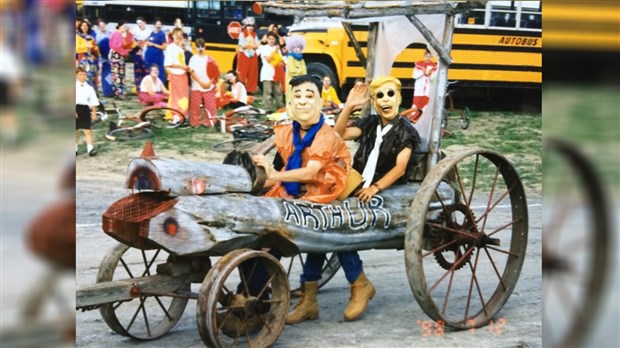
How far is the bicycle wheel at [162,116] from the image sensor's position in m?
2.99

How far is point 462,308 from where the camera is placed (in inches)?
151

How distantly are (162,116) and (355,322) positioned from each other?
3.83ft

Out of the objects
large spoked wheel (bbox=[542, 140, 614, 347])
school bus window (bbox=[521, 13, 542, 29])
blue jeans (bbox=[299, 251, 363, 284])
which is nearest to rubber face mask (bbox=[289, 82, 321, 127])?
blue jeans (bbox=[299, 251, 363, 284])

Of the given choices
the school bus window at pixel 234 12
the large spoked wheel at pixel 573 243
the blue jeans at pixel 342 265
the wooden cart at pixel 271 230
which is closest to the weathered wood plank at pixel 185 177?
the wooden cart at pixel 271 230

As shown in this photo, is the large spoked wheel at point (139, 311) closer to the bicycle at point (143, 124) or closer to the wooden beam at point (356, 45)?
the bicycle at point (143, 124)

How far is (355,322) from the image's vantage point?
3.62 m

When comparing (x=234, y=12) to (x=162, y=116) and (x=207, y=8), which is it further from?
(x=207, y=8)

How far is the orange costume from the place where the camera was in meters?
3.36

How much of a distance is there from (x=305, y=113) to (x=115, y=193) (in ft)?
3.20

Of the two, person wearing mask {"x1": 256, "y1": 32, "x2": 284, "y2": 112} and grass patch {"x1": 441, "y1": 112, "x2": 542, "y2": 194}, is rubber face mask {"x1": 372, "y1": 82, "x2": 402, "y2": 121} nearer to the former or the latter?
grass patch {"x1": 441, "y1": 112, "x2": 542, "y2": 194}

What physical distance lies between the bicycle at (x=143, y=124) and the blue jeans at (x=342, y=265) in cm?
93

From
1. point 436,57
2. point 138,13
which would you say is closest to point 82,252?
point 436,57

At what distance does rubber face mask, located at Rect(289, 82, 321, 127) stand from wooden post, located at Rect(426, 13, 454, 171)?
1.65 feet

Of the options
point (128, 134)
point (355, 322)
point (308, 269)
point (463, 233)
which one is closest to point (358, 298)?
point (355, 322)
